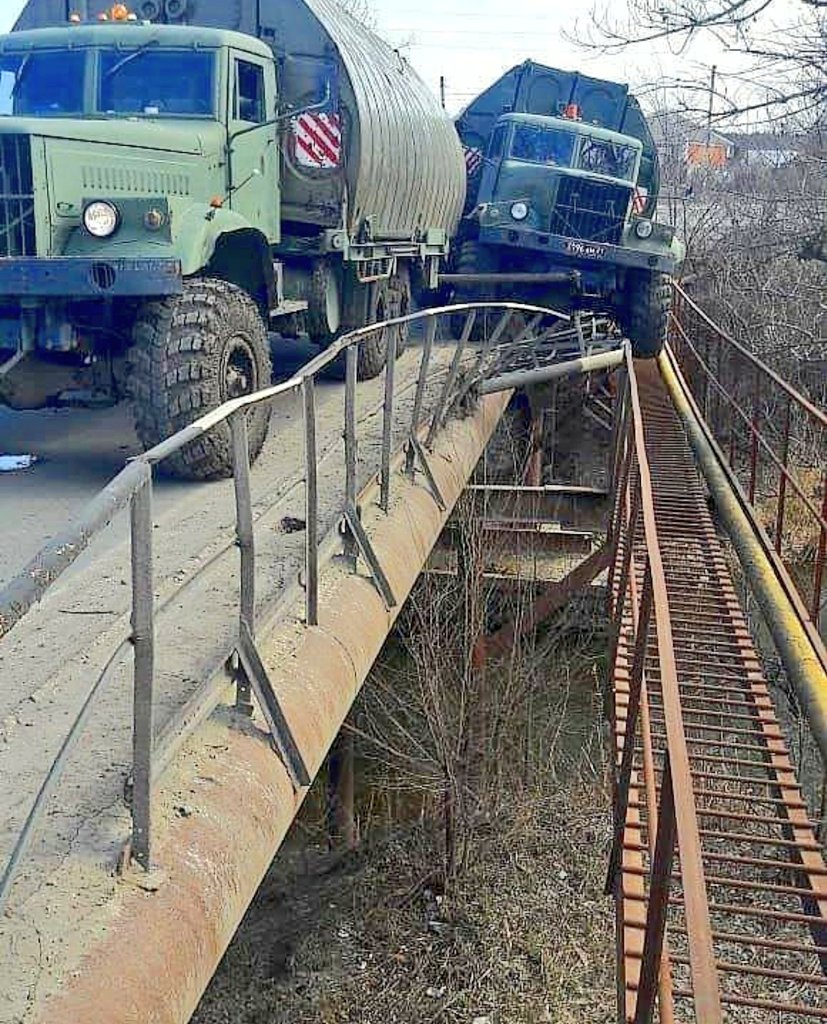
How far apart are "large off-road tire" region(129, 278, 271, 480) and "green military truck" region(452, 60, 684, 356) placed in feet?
25.0

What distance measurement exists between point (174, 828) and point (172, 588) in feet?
6.00

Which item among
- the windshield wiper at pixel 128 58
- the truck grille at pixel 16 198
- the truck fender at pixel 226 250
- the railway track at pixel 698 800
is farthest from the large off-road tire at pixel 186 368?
the railway track at pixel 698 800

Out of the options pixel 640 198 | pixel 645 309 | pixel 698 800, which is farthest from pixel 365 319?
pixel 640 198

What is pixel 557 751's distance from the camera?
1146cm

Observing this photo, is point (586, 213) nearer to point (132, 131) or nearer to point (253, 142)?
point (253, 142)

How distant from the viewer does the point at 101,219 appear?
6266 millimetres

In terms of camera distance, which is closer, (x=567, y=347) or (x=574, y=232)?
(x=567, y=347)

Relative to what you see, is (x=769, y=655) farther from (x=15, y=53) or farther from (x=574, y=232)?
(x=15, y=53)

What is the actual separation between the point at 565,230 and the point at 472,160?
7.72 ft

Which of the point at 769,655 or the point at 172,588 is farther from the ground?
the point at 172,588

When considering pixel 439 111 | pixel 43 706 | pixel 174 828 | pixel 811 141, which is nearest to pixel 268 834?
pixel 174 828

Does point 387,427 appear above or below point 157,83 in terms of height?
below

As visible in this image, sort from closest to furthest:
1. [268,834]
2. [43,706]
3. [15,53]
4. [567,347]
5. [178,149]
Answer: [268,834] < [43,706] < [178,149] < [15,53] < [567,347]

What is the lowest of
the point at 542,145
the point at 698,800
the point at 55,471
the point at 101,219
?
the point at 698,800
